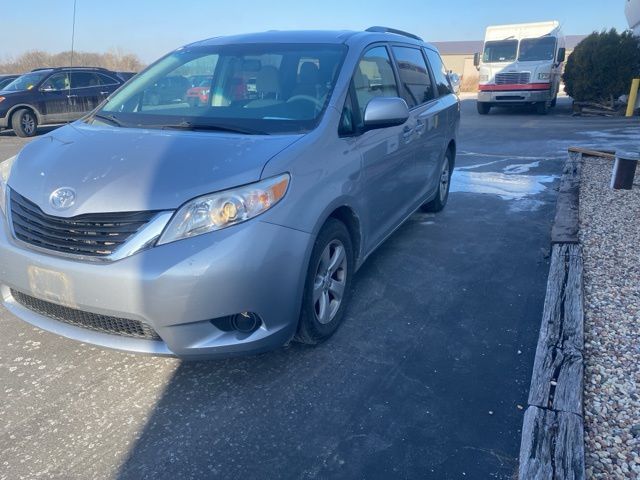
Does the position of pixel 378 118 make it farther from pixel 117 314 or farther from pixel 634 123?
pixel 634 123

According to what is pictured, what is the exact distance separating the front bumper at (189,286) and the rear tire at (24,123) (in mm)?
12440

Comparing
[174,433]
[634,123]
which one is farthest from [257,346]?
[634,123]

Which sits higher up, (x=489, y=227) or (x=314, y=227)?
(x=314, y=227)

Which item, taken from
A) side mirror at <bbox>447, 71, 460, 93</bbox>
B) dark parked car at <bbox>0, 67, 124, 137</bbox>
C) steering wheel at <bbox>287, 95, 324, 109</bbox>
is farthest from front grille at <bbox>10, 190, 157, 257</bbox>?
dark parked car at <bbox>0, 67, 124, 137</bbox>

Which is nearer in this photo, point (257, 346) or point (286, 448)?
point (286, 448)

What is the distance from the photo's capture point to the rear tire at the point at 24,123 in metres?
13.0

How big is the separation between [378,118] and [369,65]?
2.22 feet

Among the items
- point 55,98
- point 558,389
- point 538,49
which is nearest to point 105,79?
point 55,98

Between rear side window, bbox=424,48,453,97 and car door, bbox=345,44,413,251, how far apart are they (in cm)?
147

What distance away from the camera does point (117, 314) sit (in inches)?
93.5

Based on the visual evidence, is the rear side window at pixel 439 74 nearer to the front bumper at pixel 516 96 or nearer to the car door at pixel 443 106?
the car door at pixel 443 106

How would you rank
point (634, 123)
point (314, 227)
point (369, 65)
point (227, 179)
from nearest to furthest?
point (227, 179) < point (314, 227) < point (369, 65) < point (634, 123)

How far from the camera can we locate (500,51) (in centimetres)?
1731

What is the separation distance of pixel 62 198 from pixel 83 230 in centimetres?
22
